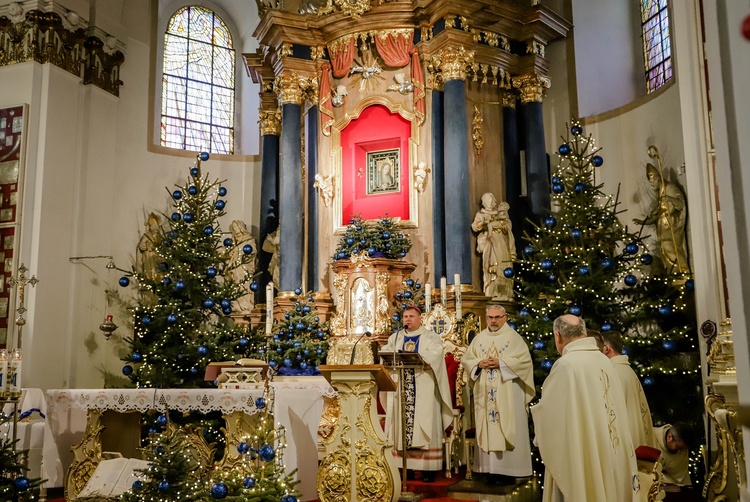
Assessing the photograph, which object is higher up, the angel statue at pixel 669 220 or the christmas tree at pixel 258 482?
the angel statue at pixel 669 220

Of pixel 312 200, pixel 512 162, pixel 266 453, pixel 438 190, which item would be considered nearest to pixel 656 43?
pixel 512 162

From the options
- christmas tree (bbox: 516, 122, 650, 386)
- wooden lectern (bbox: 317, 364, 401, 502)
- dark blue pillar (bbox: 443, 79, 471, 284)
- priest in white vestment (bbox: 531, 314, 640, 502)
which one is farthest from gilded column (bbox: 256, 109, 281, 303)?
priest in white vestment (bbox: 531, 314, 640, 502)

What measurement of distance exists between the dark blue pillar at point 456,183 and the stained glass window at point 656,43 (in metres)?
3.53

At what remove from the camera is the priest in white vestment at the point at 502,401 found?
764cm

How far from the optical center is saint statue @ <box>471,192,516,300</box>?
12.1 meters

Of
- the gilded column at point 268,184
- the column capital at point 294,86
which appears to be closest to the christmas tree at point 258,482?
the gilded column at point 268,184

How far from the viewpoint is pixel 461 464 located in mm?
8891

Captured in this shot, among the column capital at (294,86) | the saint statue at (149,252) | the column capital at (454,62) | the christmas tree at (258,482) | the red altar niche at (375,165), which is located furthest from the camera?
the column capital at (294,86)

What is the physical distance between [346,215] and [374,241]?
59.4 inches

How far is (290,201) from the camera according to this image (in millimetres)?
13414

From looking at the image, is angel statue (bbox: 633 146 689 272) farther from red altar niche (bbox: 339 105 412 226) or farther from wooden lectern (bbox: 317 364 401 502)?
wooden lectern (bbox: 317 364 401 502)

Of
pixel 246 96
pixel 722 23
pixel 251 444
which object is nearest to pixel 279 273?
pixel 246 96

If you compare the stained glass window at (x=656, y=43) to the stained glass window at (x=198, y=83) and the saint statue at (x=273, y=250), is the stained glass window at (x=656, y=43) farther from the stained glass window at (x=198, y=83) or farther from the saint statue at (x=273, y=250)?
the stained glass window at (x=198, y=83)

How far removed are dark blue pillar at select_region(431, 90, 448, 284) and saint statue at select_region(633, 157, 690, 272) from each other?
308cm
